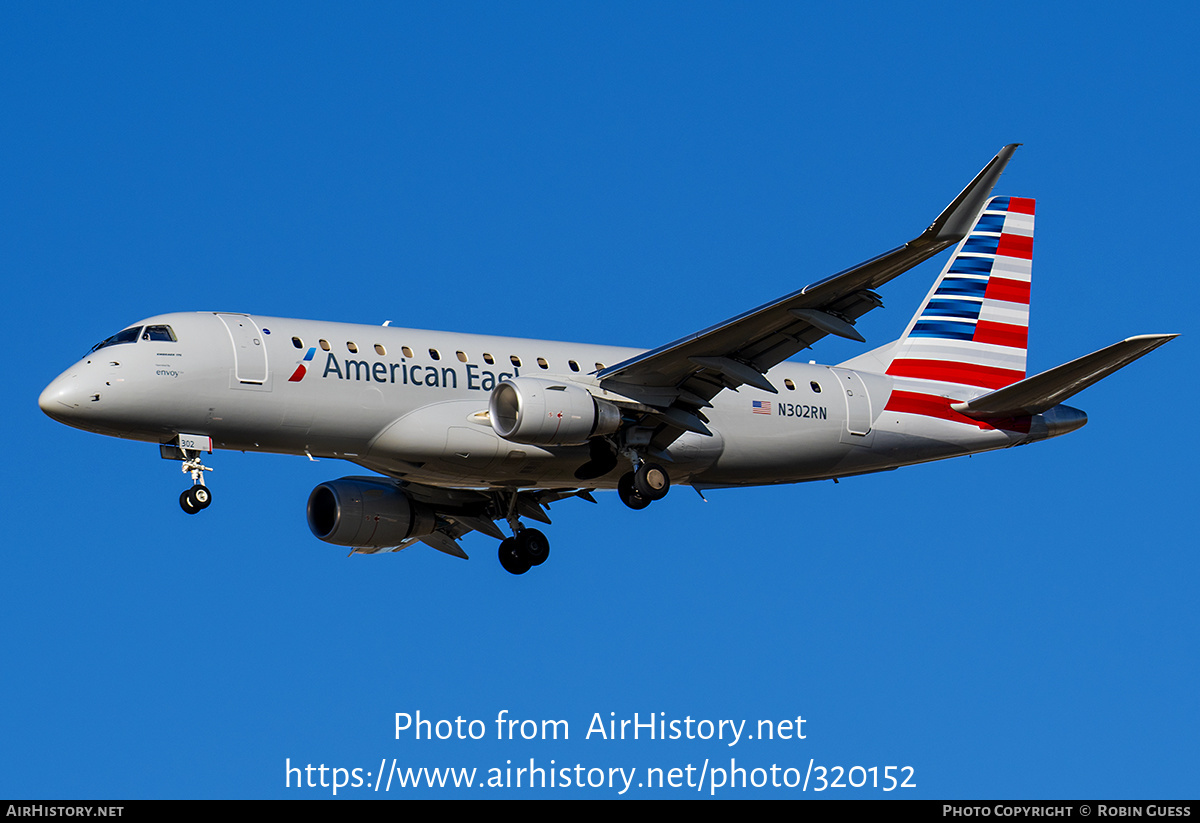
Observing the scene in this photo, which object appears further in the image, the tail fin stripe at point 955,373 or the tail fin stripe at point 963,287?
the tail fin stripe at point 963,287

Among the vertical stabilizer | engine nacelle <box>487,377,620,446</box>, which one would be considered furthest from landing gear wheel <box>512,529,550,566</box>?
the vertical stabilizer

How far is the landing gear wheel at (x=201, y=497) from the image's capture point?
30016 mm

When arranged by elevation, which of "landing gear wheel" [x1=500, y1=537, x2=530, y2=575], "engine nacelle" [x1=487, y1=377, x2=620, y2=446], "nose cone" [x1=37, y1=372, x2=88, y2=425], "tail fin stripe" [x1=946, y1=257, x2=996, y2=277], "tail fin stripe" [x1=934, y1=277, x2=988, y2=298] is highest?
"tail fin stripe" [x1=946, y1=257, x2=996, y2=277]

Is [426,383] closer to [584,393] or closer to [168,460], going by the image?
[584,393]

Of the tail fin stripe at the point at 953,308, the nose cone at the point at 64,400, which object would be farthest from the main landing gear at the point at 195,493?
the tail fin stripe at the point at 953,308

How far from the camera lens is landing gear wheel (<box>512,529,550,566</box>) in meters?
36.0

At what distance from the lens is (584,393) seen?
105 feet

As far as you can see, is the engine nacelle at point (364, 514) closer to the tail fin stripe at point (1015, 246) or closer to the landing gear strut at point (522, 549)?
the landing gear strut at point (522, 549)

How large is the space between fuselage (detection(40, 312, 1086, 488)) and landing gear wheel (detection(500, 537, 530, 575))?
2614 millimetres

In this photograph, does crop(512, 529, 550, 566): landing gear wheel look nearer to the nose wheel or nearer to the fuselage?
the fuselage

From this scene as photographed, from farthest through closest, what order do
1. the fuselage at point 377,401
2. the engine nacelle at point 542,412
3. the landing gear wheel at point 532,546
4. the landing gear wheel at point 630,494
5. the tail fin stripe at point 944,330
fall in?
the tail fin stripe at point 944,330 → the landing gear wheel at point 532,546 → the landing gear wheel at point 630,494 → the engine nacelle at point 542,412 → the fuselage at point 377,401

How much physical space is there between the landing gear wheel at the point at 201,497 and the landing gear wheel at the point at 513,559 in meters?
8.22

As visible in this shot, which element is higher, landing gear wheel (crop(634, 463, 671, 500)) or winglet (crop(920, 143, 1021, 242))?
winglet (crop(920, 143, 1021, 242))

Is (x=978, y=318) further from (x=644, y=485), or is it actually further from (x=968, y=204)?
(x=968, y=204)
